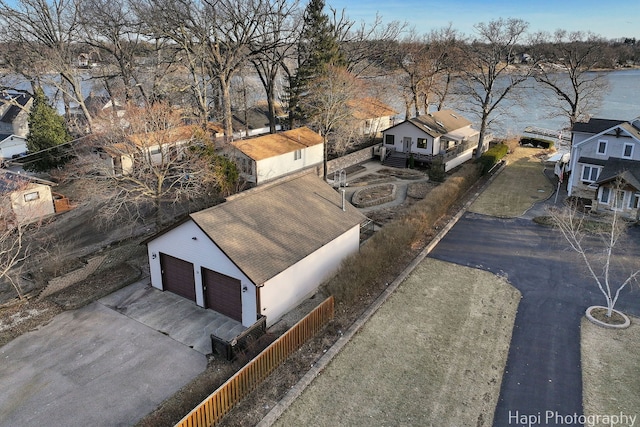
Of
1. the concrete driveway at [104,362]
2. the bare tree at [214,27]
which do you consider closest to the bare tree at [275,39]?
the bare tree at [214,27]

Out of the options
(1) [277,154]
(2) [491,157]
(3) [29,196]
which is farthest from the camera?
(2) [491,157]

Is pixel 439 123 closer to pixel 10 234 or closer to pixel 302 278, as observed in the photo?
pixel 302 278

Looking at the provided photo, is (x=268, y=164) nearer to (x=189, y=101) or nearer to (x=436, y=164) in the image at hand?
(x=436, y=164)

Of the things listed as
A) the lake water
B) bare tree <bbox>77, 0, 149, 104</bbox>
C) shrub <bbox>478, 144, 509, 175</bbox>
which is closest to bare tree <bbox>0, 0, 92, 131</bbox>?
bare tree <bbox>77, 0, 149, 104</bbox>

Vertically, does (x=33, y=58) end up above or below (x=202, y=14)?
below

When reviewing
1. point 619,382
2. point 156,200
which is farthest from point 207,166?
point 619,382

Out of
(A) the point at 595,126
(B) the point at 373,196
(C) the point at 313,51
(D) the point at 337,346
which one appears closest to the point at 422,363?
(D) the point at 337,346
